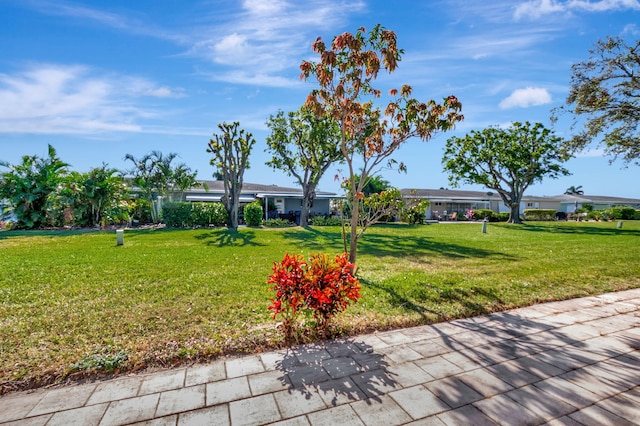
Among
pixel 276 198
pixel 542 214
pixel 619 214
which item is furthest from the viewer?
pixel 542 214

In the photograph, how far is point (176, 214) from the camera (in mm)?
19000

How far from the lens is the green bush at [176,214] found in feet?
62.4

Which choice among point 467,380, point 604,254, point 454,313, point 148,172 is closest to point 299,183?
point 148,172

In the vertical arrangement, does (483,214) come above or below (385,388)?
above

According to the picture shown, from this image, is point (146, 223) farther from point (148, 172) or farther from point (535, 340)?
point (535, 340)

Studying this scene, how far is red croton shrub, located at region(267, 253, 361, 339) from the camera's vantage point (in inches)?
152

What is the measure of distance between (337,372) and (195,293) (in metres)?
3.72

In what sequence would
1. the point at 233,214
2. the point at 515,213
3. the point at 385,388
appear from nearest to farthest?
the point at 385,388, the point at 233,214, the point at 515,213

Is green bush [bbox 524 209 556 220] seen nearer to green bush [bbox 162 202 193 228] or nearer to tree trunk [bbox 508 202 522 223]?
tree trunk [bbox 508 202 522 223]

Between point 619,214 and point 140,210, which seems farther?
point 619,214

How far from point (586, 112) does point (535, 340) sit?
42.7ft

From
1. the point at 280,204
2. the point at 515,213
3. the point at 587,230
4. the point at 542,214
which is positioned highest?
the point at 280,204

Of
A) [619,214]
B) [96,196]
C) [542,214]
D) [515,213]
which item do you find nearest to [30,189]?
[96,196]

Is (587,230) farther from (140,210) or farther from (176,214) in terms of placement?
(140,210)
